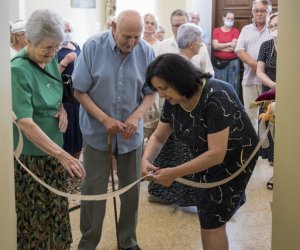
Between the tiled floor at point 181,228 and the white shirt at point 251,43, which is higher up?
the white shirt at point 251,43

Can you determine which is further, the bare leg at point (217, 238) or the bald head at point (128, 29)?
the bald head at point (128, 29)

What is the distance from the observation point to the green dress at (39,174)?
7.17 feet

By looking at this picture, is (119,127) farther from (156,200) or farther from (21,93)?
(156,200)

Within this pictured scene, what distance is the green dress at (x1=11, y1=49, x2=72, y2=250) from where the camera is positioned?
2.19 m

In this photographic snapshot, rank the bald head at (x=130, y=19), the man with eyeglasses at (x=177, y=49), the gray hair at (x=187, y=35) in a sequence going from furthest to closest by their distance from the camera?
the man with eyeglasses at (x=177, y=49) < the gray hair at (x=187, y=35) < the bald head at (x=130, y=19)

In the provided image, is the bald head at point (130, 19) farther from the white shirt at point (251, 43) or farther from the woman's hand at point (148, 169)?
the white shirt at point (251, 43)

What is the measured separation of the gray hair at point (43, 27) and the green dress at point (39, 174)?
12cm

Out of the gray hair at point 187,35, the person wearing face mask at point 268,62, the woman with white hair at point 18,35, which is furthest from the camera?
the person wearing face mask at point 268,62

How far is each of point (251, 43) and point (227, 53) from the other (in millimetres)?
1853

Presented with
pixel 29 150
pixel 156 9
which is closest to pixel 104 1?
pixel 156 9

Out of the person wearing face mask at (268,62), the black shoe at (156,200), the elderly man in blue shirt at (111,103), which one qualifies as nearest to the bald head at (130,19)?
the elderly man in blue shirt at (111,103)

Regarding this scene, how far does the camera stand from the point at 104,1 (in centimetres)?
746

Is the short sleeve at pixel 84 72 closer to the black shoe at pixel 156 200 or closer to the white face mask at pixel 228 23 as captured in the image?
the black shoe at pixel 156 200

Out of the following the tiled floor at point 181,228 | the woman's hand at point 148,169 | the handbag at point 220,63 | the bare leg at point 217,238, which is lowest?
the tiled floor at point 181,228
